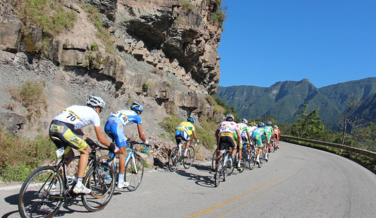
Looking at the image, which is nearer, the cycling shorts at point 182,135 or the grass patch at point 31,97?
the grass patch at point 31,97

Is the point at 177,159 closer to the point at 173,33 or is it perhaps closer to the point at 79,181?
the point at 79,181

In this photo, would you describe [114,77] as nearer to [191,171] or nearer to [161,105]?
[161,105]

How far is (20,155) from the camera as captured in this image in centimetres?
631

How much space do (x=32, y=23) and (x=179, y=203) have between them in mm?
8931

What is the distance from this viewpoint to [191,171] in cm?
942

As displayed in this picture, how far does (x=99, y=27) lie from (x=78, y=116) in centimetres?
1177

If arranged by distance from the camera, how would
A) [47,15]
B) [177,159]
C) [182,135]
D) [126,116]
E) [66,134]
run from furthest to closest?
[47,15] < [182,135] < [177,159] < [126,116] < [66,134]

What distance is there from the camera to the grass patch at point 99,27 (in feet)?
44.6

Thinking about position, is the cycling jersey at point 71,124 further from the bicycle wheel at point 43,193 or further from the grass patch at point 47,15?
the grass patch at point 47,15

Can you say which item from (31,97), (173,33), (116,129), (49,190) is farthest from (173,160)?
(173,33)

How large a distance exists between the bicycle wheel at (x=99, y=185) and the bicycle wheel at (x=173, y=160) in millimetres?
3661

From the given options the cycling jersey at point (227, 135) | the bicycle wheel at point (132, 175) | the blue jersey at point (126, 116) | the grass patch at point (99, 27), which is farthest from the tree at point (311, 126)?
the blue jersey at point (126, 116)

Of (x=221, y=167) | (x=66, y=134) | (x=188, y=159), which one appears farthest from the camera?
(x=188, y=159)

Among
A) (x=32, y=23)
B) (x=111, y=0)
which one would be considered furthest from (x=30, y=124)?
(x=111, y=0)
